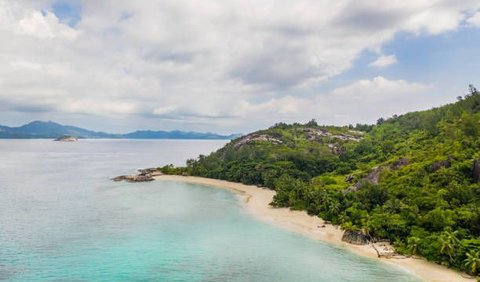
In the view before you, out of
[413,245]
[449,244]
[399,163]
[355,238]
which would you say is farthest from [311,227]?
[399,163]

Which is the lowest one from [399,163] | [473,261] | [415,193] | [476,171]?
[473,261]

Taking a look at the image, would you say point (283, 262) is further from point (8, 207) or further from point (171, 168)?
point (171, 168)

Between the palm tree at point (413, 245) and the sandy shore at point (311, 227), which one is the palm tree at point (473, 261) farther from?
the palm tree at point (413, 245)

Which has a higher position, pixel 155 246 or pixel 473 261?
pixel 473 261

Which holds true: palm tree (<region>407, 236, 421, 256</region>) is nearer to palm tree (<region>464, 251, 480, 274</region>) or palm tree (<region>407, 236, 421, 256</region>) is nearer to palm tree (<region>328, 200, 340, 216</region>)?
palm tree (<region>464, 251, 480, 274</region>)

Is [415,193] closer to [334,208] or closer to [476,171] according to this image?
[476,171]

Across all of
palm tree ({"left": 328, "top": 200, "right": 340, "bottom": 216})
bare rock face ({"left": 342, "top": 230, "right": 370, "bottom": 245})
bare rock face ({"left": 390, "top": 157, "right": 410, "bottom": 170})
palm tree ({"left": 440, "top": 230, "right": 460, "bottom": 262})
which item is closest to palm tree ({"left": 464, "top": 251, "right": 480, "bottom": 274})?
palm tree ({"left": 440, "top": 230, "right": 460, "bottom": 262})

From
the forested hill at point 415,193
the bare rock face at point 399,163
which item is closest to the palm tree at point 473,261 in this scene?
the forested hill at point 415,193
